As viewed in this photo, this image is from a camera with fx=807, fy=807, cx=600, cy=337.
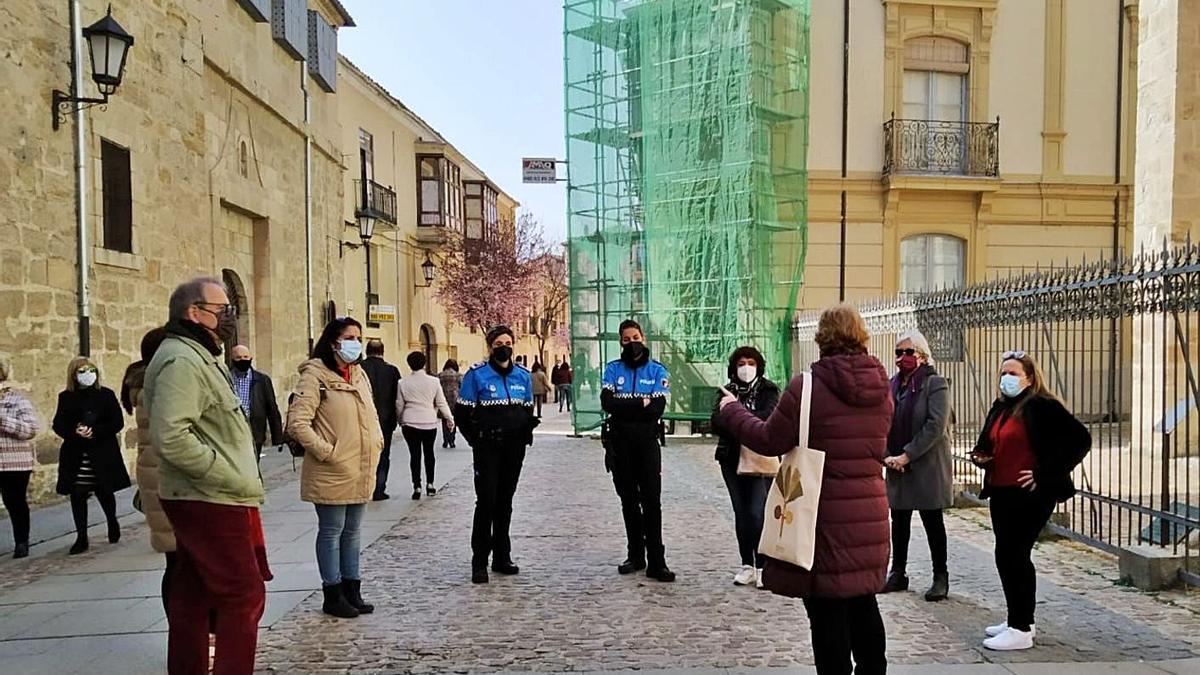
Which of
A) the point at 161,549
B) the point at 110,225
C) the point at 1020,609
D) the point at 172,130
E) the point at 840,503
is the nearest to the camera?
the point at 840,503

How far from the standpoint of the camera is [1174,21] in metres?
9.94

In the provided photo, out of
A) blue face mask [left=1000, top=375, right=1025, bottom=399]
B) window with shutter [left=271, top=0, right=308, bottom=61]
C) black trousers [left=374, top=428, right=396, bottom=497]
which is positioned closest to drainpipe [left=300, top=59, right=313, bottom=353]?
window with shutter [left=271, top=0, right=308, bottom=61]

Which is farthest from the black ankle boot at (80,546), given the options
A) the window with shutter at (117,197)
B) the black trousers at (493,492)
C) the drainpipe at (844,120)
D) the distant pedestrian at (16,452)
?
the drainpipe at (844,120)

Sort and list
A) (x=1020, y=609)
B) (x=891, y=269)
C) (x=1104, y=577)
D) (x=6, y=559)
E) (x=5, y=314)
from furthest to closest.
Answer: (x=891, y=269), (x=5, y=314), (x=6, y=559), (x=1104, y=577), (x=1020, y=609)

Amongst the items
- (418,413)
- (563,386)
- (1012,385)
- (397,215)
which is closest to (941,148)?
(418,413)

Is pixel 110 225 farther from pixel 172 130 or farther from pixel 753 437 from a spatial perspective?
pixel 753 437

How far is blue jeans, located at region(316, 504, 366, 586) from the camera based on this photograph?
486 cm

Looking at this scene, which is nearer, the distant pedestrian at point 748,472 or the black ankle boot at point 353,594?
the black ankle boot at point 353,594

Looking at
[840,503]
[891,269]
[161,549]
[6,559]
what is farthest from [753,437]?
[891,269]

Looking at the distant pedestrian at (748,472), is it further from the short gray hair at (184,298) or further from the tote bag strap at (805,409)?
the short gray hair at (184,298)

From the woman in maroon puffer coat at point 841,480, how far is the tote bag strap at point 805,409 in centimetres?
2

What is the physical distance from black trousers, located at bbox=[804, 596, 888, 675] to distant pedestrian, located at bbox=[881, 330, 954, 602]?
5.73 ft

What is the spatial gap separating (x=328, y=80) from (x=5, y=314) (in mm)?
10536

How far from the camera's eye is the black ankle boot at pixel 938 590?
17.0ft
